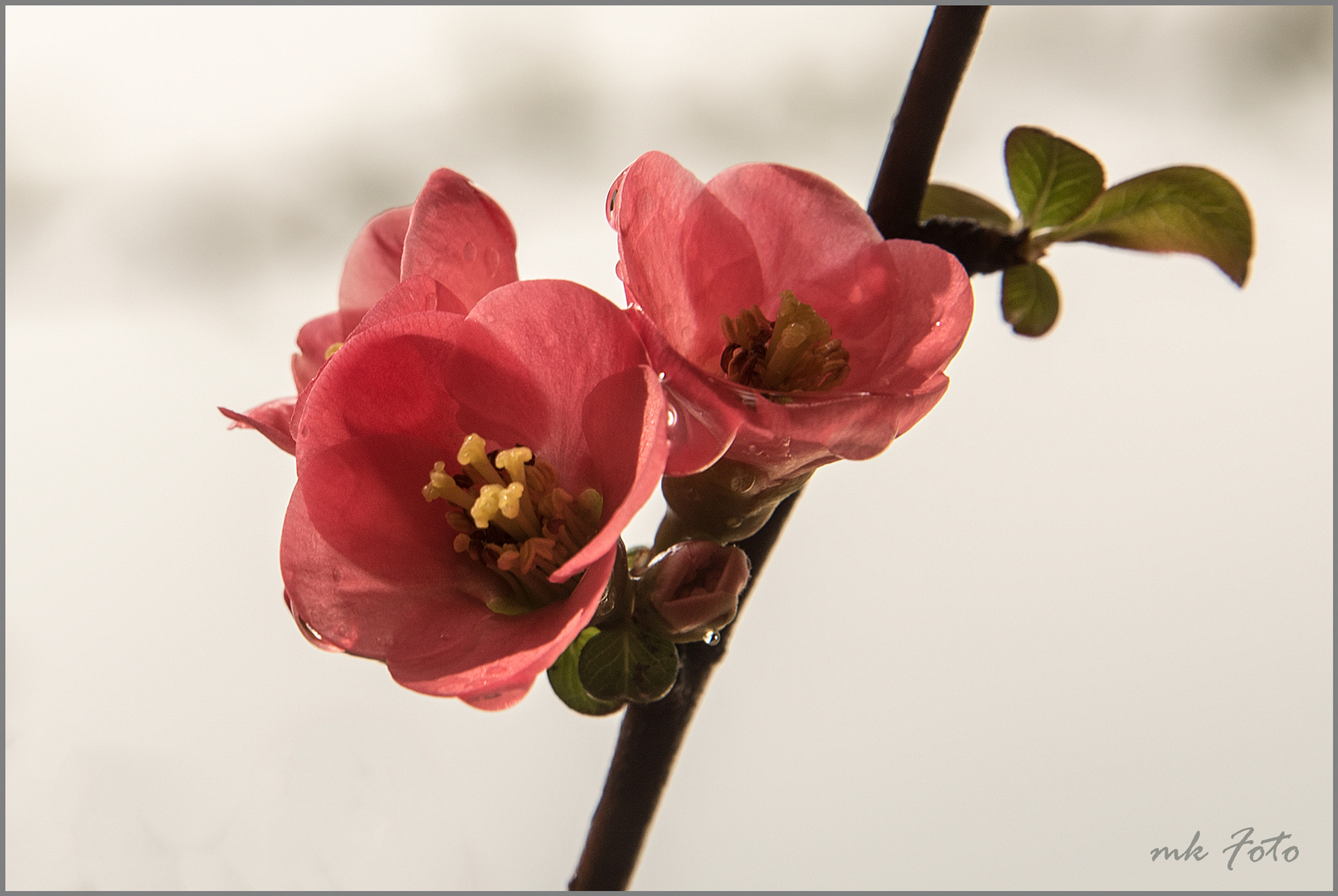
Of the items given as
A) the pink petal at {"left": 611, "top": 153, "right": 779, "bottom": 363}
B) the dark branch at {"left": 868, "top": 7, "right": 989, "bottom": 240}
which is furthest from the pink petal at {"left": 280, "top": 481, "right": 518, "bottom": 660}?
the dark branch at {"left": 868, "top": 7, "right": 989, "bottom": 240}

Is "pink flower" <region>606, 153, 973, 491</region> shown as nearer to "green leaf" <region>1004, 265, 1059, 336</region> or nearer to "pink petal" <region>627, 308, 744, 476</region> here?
"pink petal" <region>627, 308, 744, 476</region>

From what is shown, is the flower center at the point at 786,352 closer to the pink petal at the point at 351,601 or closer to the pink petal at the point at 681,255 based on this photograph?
the pink petal at the point at 681,255

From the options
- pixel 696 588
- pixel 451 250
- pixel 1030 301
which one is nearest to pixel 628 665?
pixel 696 588

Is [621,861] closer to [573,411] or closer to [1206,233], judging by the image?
[573,411]

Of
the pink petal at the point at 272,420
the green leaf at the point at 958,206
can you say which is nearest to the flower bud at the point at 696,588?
the pink petal at the point at 272,420

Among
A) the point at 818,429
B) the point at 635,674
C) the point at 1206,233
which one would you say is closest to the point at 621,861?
the point at 635,674

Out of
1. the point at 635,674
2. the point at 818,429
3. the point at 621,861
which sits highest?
the point at 818,429

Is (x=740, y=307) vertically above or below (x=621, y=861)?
above
